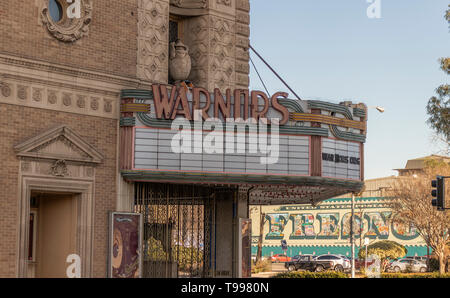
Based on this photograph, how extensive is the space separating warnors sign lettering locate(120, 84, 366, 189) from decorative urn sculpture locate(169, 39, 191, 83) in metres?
2.62

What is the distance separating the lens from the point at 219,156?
2648cm

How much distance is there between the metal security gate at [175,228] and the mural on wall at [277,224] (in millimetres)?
44596

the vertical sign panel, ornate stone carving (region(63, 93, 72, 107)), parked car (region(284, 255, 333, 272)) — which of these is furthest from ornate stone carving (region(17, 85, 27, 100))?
parked car (region(284, 255, 333, 272))

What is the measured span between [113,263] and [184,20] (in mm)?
10519

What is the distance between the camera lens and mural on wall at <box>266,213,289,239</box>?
74000 millimetres

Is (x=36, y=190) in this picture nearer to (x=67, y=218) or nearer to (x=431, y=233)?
(x=67, y=218)

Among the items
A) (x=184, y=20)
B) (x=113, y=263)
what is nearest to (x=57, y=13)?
(x=184, y=20)

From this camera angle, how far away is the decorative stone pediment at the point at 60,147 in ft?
76.9

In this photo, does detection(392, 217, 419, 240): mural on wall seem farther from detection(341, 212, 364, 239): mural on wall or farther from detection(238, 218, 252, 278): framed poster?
detection(238, 218, 252, 278): framed poster

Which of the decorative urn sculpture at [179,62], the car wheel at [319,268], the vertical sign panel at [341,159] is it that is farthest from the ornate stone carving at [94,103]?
the car wheel at [319,268]

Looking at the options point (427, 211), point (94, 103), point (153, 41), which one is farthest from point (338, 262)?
point (94, 103)

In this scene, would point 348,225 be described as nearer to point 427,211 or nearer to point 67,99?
point 427,211

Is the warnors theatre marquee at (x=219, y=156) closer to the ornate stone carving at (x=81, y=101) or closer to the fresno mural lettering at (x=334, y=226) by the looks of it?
the ornate stone carving at (x=81, y=101)

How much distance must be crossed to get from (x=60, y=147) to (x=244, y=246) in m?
8.69
